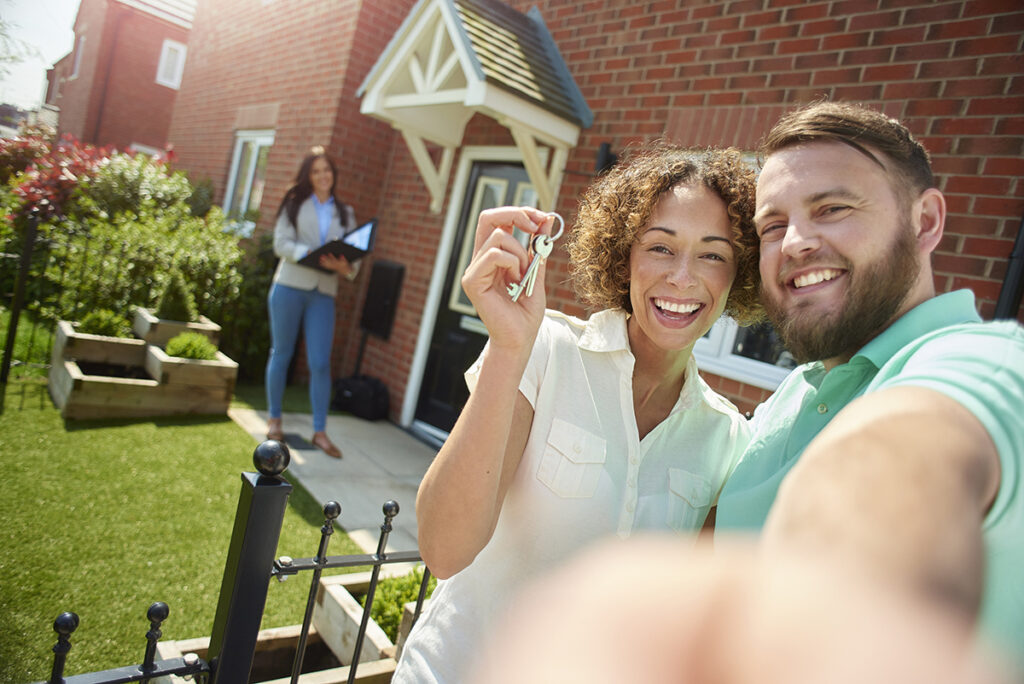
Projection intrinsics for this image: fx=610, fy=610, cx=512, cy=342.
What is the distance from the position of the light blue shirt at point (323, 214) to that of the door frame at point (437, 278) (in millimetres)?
1389

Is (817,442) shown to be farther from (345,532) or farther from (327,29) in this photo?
(327,29)

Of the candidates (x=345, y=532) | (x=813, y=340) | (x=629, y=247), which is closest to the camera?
(x=813, y=340)

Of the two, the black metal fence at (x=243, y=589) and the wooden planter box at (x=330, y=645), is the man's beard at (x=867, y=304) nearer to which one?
the black metal fence at (x=243, y=589)

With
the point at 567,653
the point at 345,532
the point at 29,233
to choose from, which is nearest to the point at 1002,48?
the point at 567,653

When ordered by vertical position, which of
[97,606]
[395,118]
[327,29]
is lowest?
[97,606]

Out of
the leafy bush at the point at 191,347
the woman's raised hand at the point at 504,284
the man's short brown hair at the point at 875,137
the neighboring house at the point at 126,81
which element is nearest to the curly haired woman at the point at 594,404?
the woman's raised hand at the point at 504,284

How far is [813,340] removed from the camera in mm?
1192

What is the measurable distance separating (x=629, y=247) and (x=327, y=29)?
7.18 meters

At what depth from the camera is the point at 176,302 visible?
5.68m

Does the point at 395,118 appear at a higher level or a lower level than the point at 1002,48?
lower

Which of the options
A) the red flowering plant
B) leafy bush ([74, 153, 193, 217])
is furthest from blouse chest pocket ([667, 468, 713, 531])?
the red flowering plant

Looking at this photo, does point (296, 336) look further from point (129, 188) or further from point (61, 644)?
point (129, 188)

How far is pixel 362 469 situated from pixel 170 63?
18.4 m

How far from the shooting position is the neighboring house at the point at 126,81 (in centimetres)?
1659
